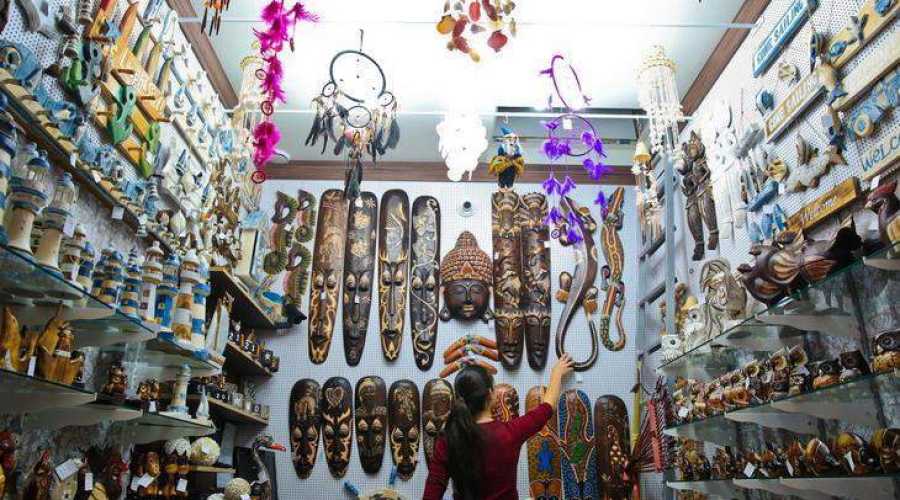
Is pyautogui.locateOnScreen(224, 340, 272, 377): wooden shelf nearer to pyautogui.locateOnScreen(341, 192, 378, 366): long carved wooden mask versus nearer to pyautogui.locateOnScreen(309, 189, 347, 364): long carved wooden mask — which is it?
pyautogui.locateOnScreen(309, 189, 347, 364): long carved wooden mask

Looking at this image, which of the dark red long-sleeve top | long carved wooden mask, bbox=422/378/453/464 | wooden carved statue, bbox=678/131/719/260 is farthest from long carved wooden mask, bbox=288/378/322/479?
wooden carved statue, bbox=678/131/719/260

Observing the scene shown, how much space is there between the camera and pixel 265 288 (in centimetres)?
411

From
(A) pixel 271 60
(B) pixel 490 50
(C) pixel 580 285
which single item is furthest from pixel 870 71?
(C) pixel 580 285

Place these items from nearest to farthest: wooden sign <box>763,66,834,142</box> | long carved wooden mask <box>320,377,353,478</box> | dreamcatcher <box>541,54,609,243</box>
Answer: wooden sign <box>763,66,834,142</box> < dreamcatcher <box>541,54,609,243</box> < long carved wooden mask <box>320,377,353,478</box>

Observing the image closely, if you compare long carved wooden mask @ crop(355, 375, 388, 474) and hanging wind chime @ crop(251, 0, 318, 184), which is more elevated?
hanging wind chime @ crop(251, 0, 318, 184)

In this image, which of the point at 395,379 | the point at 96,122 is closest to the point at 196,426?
the point at 96,122

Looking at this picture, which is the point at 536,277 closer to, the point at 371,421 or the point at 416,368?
the point at 416,368

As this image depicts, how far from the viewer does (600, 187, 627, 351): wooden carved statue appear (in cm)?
451

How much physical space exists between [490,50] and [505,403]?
2177mm

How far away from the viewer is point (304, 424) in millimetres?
4195

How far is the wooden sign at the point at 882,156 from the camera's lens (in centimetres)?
206

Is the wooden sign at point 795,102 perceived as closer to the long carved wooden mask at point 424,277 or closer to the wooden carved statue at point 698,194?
the wooden carved statue at point 698,194

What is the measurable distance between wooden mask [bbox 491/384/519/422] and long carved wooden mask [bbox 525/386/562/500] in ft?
0.30

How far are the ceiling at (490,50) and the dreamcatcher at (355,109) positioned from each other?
11.0 inches
